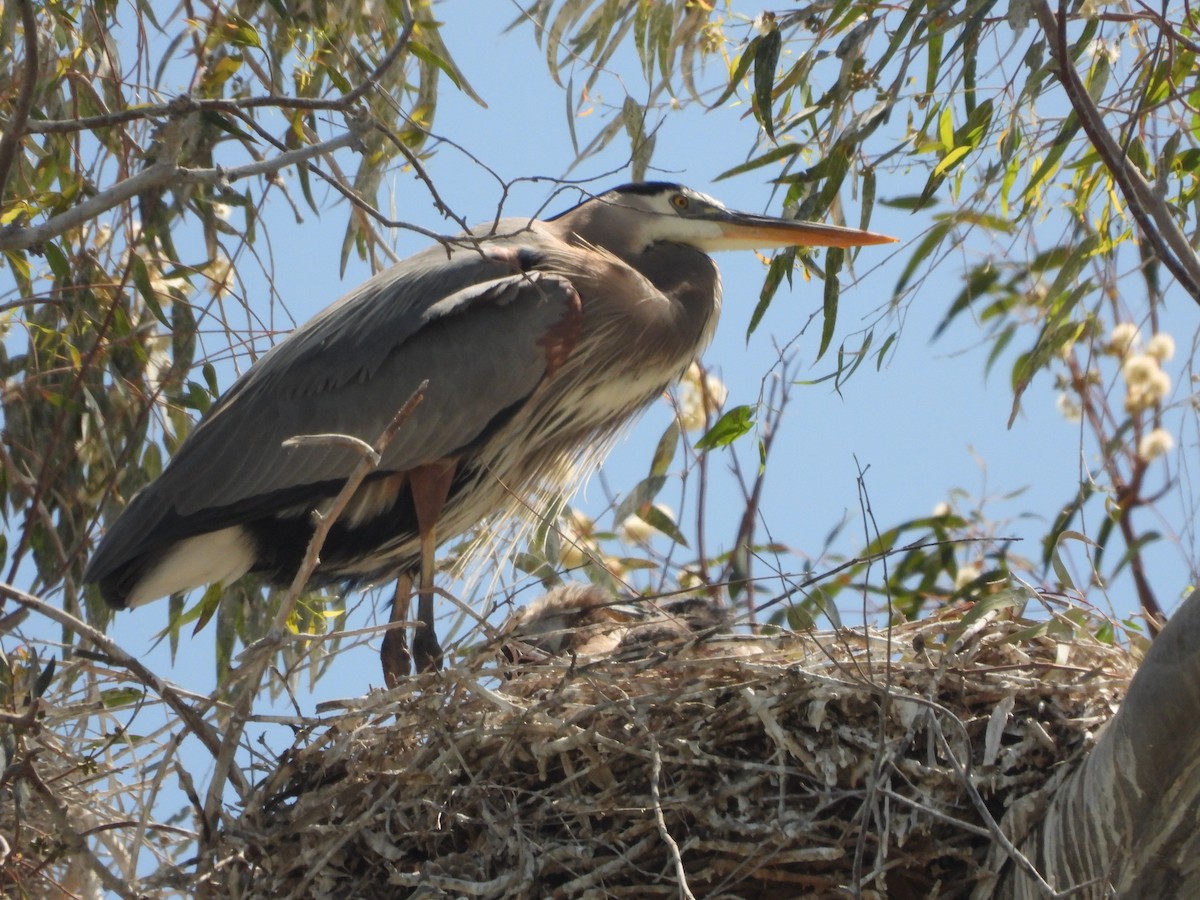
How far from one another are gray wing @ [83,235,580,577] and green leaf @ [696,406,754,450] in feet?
1.40

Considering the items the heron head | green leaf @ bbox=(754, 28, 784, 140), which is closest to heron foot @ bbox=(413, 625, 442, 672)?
the heron head

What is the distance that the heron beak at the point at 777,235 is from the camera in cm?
369

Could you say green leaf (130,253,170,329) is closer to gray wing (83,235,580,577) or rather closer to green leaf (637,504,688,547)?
gray wing (83,235,580,577)

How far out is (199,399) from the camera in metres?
3.91

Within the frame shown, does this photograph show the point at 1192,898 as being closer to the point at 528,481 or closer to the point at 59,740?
the point at 59,740

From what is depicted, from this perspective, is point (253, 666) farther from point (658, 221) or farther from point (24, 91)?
point (658, 221)

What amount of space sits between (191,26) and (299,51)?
229 mm

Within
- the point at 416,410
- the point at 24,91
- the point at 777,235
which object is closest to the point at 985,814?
the point at 24,91

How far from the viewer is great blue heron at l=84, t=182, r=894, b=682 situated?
3617 millimetres

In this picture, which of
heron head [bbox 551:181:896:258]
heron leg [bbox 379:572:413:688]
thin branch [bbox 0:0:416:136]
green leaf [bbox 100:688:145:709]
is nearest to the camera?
thin branch [bbox 0:0:416:136]

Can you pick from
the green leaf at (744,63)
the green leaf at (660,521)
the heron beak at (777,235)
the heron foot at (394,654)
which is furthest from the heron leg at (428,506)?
the green leaf at (744,63)

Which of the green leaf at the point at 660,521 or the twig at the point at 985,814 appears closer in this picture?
the twig at the point at 985,814

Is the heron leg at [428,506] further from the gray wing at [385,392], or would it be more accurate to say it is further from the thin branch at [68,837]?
the thin branch at [68,837]

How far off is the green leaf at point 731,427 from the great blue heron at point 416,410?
1.38 feet
